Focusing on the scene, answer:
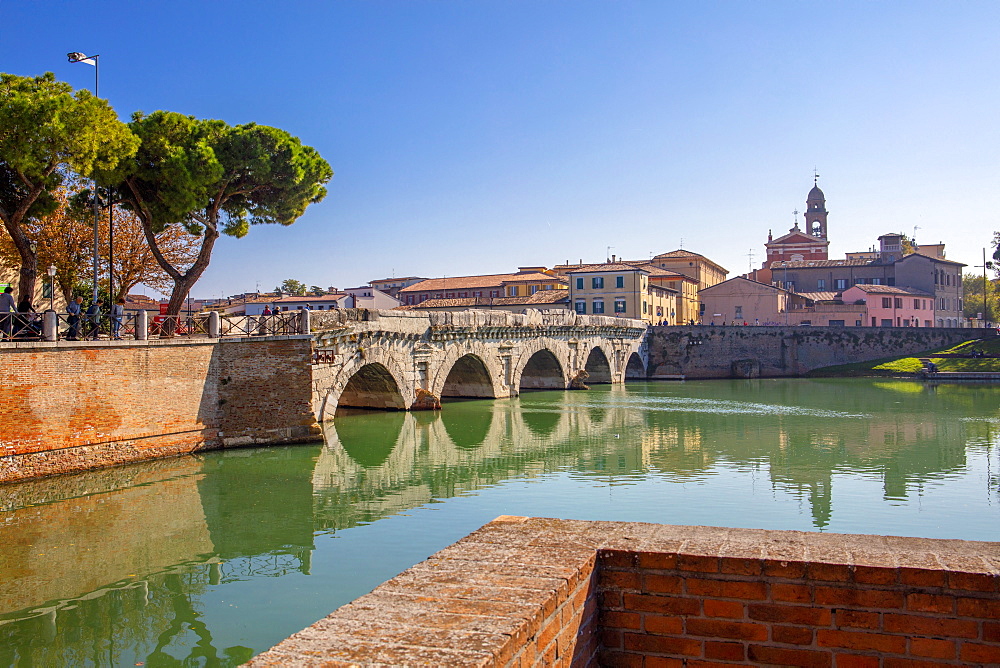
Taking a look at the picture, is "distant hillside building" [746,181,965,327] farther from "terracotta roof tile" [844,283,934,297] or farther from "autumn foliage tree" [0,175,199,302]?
"autumn foliage tree" [0,175,199,302]

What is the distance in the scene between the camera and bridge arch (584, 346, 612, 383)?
49.8 metres

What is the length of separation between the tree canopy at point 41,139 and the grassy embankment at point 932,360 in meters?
48.8

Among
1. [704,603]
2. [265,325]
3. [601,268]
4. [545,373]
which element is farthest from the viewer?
[601,268]

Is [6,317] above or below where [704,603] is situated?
above

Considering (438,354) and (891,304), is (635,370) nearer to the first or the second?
(891,304)

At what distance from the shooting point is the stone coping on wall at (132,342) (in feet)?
57.6

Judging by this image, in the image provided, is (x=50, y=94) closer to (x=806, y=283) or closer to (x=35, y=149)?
(x=35, y=149)

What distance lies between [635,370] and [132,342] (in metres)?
41.1

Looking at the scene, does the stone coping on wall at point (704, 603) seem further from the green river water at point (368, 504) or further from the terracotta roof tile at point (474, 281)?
the terracotta roof tile at point (474, 281)

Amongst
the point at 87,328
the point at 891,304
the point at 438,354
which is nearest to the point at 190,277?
the point at 87,328

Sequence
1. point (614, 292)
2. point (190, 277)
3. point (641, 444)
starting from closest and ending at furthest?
1. point (641, 444)
2. point (190, 277)
3. point (614, 292)

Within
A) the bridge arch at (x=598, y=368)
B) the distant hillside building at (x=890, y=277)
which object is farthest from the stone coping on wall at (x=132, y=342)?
the distant hillside building at (x=890, y=277)

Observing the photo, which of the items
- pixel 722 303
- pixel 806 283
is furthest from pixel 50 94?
pixel 806 283

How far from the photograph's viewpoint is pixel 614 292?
206ft
